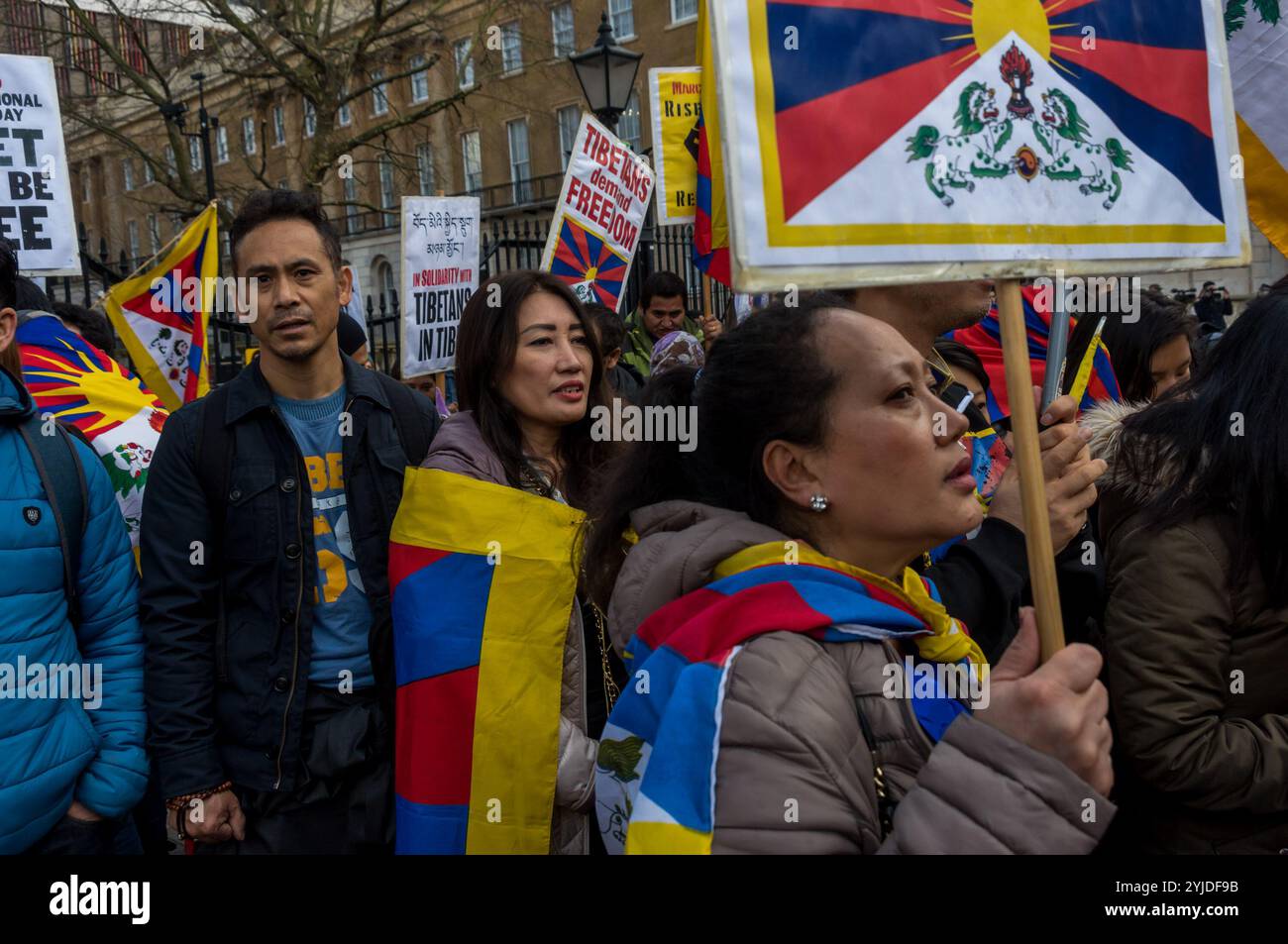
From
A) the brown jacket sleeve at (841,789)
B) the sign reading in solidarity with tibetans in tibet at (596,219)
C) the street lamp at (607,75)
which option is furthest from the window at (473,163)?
the brown jacket sleeve at (841,789)

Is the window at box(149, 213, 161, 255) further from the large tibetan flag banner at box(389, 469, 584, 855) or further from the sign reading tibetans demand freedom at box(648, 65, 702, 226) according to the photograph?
the large tibetan flag banner at box(389, 469, 584, 855)

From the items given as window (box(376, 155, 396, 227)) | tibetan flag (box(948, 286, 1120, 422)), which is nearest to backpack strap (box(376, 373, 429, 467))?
tibetan flag (box(948, 286, 1120, 422))

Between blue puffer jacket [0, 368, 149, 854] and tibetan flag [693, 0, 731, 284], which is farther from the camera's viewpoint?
tibetan flag [693, 0, 731, 284]

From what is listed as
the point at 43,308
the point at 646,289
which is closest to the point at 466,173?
the point at 646,289

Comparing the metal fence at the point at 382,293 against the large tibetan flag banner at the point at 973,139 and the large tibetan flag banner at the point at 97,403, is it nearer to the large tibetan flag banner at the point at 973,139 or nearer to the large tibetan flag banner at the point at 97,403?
the large tibetan flag banner at the point at 97,403

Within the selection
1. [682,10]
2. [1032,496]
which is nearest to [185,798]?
[1032,496]

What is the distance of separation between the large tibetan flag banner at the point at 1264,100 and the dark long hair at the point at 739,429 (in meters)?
1.41

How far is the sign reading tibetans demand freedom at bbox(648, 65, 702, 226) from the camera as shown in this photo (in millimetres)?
6891

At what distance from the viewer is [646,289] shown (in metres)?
7.70

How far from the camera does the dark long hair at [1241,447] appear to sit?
214 centimetres

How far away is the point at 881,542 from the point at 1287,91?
1805 millimetres

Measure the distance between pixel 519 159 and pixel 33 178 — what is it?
3153 cm

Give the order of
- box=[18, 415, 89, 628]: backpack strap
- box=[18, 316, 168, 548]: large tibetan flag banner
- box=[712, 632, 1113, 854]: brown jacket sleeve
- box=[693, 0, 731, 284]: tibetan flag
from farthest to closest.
A: 1. box=[693, 0, 731, 284]: tibetan flag
2. box=[18, 316, 168, 548]: large tibetan flag banner
3. box=[18, 415, 89, 628]: backpack strap
4. box=[712, 632, 1113, 854]: brown jacket sleeve

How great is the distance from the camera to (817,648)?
1532mm
